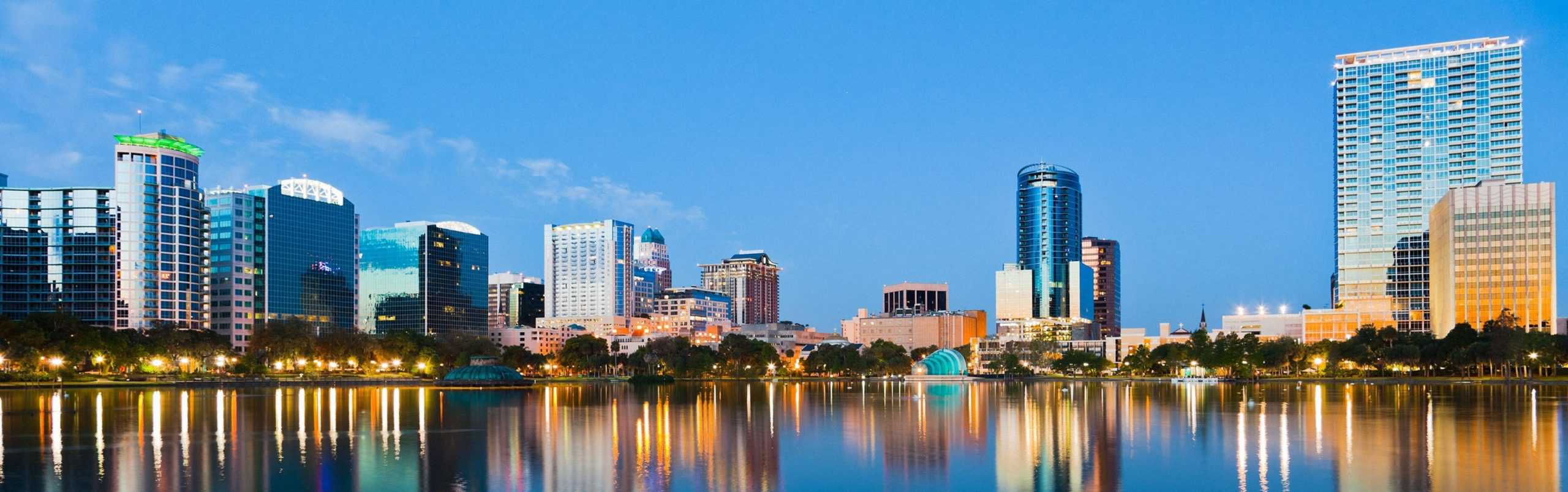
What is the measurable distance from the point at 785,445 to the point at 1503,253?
18064 centimetres

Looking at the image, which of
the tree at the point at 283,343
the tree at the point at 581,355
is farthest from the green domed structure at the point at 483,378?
the tree at the point at 581,355

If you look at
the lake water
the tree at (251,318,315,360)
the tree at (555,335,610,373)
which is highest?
the lake water

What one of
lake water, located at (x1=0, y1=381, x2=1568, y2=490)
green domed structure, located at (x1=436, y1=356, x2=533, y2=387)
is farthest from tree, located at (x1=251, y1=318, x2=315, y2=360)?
lake water, located at (x1=0, y1=381, x2=1568, y2=490)

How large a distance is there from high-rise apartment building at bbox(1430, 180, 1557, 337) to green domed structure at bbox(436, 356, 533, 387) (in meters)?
147

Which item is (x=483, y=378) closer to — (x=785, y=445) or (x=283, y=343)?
(x=283, y=343)

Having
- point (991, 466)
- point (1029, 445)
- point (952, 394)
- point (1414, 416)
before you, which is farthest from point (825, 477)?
point (952, 394)

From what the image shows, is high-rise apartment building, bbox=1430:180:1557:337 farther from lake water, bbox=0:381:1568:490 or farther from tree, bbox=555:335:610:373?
tree, bbox=555:335:610:373

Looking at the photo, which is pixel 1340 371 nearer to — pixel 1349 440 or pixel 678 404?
pixel 678 404

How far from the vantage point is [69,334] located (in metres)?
129

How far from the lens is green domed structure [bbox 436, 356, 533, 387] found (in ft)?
466

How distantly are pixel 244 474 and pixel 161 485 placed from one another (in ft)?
9.82

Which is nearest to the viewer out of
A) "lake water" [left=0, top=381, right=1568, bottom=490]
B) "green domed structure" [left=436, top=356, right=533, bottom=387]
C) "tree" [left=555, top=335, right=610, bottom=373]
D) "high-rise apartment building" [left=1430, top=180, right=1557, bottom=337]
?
"lake water" [left=0, top=381, right=1568, bottom=490]

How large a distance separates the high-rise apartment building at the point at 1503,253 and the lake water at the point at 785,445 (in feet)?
385

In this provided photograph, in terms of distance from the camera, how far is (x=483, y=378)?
143 metres
